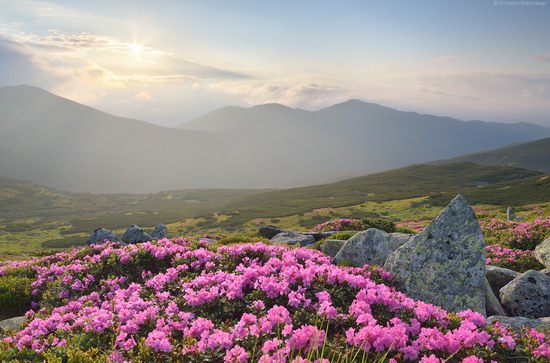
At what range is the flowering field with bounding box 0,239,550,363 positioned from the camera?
593cm

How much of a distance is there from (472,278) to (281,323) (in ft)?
21.2

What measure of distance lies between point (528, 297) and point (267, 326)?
9.45 meters

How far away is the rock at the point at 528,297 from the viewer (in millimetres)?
10992

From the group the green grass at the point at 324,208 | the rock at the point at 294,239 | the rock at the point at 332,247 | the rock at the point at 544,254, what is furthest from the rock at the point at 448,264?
the green grass at the point at 324,208

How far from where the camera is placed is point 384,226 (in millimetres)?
29141

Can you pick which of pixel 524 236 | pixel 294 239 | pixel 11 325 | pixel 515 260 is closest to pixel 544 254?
pixel 515 260

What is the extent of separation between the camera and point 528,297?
11.2 m

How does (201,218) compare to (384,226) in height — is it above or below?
below

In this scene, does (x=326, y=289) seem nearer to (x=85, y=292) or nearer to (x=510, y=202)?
(x=85, y=292)

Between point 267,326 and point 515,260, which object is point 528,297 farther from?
point 267,326

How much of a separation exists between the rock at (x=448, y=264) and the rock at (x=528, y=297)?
2.23 metres

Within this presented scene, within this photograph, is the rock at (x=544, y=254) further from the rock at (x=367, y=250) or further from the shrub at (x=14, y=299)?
the shrub at (x=14, y=299)

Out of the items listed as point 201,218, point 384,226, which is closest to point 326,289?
point 384,226

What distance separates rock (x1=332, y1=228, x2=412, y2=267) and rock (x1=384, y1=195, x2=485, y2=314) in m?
2.45
